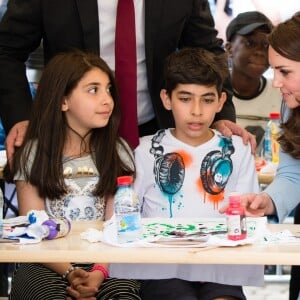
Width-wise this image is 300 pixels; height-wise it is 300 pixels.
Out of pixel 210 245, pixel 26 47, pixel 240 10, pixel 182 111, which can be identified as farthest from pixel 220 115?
pixel 240 10

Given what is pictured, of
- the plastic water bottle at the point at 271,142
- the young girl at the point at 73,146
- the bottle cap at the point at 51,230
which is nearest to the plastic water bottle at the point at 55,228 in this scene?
the bottle cap at the point at 51,230

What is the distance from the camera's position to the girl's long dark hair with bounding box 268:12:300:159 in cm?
266

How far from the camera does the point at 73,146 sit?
3.07 m

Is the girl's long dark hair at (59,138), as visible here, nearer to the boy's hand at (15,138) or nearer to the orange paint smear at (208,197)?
the boy's hand at (15,138)

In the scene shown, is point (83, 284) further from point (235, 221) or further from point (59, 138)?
point (235, 221)

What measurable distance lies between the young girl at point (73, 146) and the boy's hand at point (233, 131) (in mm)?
404

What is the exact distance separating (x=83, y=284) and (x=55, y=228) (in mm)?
429

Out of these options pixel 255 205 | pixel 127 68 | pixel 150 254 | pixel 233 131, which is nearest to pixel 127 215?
pixel 150 254

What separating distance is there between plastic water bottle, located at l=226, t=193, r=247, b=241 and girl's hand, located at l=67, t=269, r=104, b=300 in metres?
0.69

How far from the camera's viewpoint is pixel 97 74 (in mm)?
3062

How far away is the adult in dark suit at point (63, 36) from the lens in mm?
3141

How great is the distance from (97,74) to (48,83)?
8.3 inches

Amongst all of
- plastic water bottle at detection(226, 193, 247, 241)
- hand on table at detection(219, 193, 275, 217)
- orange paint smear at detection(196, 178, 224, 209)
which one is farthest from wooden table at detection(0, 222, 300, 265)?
orange paint smear at detection(196, 178, 224, 209)

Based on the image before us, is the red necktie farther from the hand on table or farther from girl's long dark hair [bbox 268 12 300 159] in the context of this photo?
the hand on table
